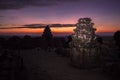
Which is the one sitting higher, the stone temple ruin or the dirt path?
the stone temple ruin

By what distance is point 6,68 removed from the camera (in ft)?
59.0

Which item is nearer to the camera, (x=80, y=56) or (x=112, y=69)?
(x=112, y=69)

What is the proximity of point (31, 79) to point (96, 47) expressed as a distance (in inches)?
443

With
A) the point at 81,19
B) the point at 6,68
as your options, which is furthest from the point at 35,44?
the point at 6,68

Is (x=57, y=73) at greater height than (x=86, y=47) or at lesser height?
lesser

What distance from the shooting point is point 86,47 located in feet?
75.8

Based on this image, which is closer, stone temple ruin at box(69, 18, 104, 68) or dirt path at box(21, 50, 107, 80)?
dirt path at box(21, 50, 107, 80)

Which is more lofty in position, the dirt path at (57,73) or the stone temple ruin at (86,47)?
the stone temple ruin at (86,47)

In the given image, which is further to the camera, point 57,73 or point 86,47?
point 86,47

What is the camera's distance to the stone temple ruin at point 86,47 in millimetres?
23078

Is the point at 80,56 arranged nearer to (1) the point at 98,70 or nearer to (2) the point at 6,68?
Result: (1) the point at 98,70

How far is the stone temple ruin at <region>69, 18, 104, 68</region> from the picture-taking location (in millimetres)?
23078

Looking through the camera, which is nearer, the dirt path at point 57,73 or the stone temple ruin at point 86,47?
the dirt path at point 57,73

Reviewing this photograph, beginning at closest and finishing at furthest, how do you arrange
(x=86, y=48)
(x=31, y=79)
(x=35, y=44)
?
1. (x=31, y=79)
2. (x=86, y=48)
3. (x=35, y=44)
